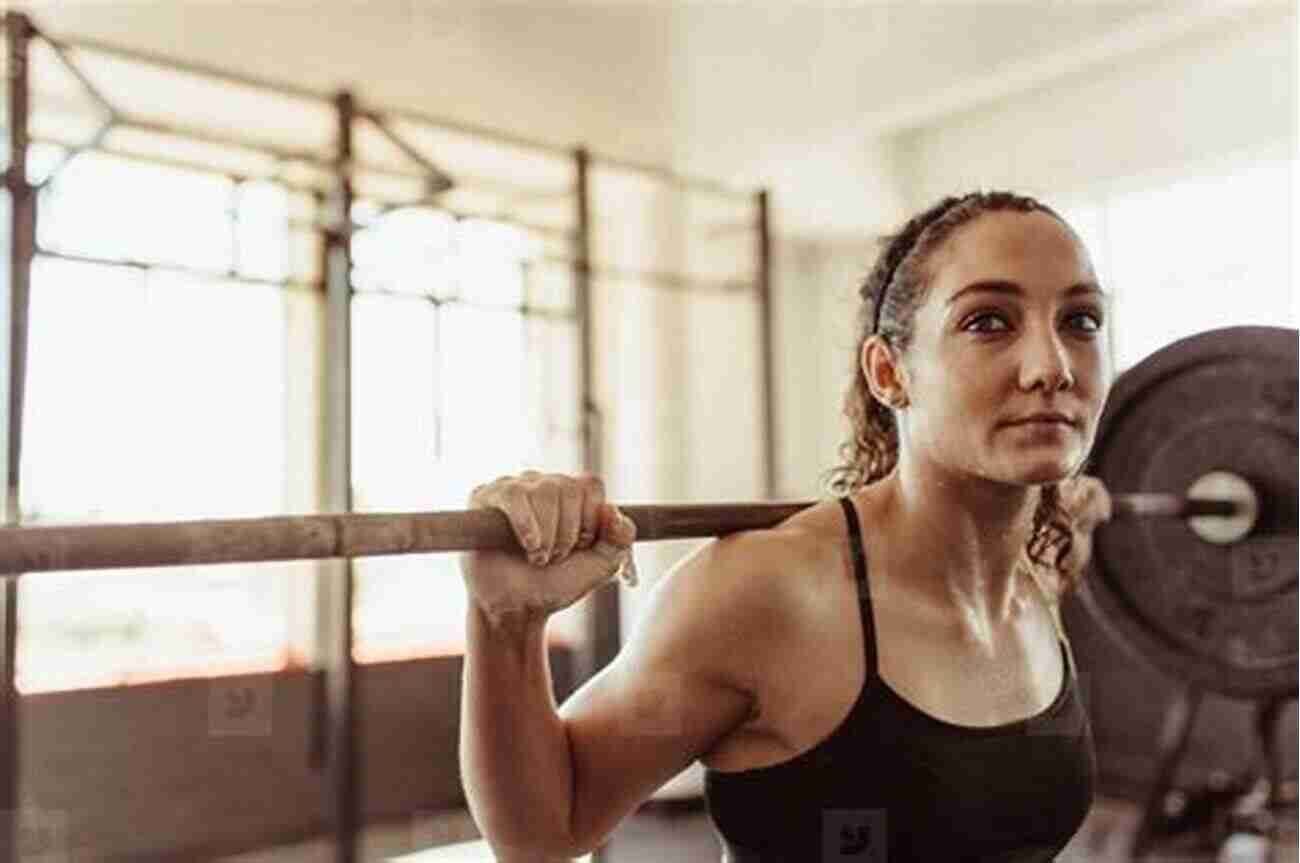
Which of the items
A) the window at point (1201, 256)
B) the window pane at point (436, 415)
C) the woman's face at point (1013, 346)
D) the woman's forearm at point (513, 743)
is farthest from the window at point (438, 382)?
the window at point (1201, 256)

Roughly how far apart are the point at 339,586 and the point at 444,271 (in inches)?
7.4

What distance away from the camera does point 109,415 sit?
71 cm

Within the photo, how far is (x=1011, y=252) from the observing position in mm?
509

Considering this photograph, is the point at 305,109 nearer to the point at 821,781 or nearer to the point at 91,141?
the point at 91,141

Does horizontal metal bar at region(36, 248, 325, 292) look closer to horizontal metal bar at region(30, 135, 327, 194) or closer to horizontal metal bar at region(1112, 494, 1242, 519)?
horizontal metal bar at region(30, 135, 327, 194)

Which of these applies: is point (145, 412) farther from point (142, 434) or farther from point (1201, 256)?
point (1201, 256)

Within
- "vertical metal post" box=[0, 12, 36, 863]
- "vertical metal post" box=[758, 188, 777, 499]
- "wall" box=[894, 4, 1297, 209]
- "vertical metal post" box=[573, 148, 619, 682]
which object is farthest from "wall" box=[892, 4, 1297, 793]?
"vertical metal post" box=[0, 12, 36, 863]

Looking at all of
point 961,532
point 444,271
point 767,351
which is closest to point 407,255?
point 444,271

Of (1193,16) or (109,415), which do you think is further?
(1193,16)

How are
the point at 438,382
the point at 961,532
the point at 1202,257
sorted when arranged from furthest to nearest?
the point at 1202,257, the point at 438,382, the point at 961,532

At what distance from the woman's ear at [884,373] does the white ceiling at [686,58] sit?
0.30 metres

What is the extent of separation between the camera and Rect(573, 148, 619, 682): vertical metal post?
2.05 feet

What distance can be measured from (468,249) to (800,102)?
392 mm

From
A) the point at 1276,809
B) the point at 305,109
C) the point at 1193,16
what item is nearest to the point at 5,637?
the point at 305,109
